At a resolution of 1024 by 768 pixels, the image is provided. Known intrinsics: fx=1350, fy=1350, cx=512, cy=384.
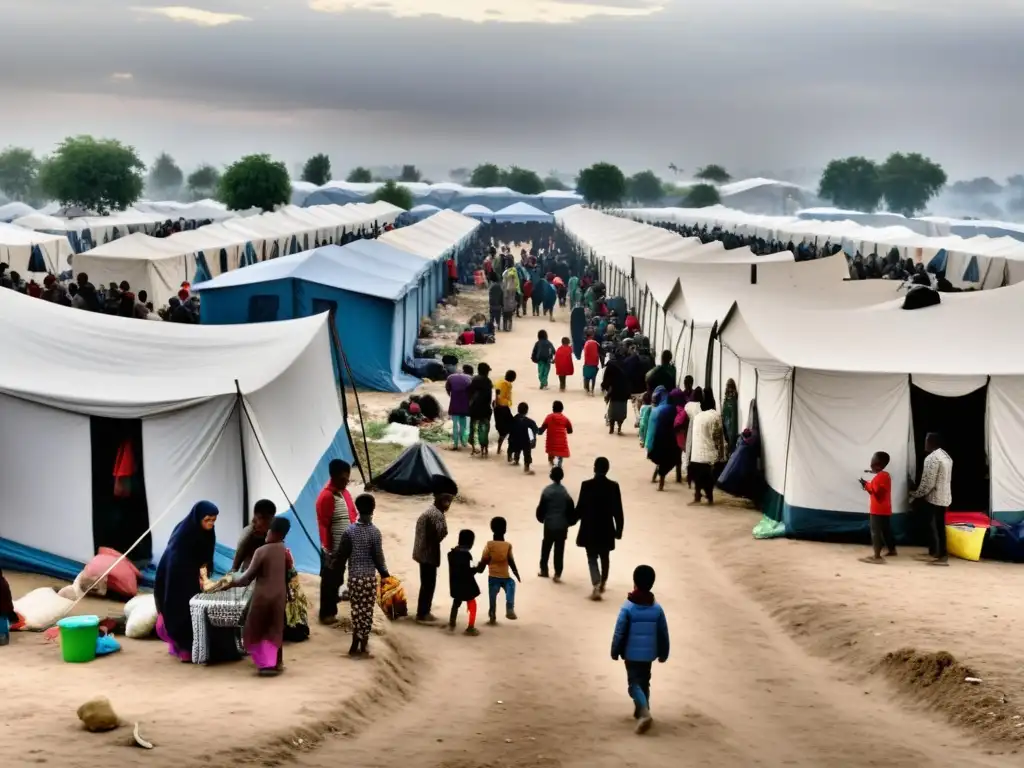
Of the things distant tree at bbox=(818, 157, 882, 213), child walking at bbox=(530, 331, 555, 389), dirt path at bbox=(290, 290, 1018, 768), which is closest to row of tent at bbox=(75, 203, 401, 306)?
child walking at bbox=(530, 331, 555, 389)

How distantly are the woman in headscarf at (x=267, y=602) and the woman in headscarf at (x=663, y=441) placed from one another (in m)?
8.40

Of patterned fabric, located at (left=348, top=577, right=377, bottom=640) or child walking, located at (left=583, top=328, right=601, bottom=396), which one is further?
child walking, located at (left=583, top=328, right=601, bottom=396)

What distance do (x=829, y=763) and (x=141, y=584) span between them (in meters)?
5.79

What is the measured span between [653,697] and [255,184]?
265ft

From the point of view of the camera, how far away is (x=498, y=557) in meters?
11.7

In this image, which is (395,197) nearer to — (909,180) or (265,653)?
(909,180)

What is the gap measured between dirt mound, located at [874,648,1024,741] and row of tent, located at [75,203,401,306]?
24851 mm

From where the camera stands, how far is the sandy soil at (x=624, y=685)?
27.8ft

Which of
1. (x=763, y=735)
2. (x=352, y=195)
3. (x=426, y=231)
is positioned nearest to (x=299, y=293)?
(x=763, y=735)

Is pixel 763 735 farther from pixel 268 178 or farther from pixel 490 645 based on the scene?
pixel 268 178

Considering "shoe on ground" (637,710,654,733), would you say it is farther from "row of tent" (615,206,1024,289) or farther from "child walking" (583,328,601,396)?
"row of tent" (615,206,1024,289)

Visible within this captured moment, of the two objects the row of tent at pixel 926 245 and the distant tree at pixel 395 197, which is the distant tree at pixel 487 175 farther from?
the row of tent at pixel 926 245

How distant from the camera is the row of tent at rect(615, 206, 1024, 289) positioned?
1380 inches

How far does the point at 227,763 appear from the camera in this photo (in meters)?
7.73
